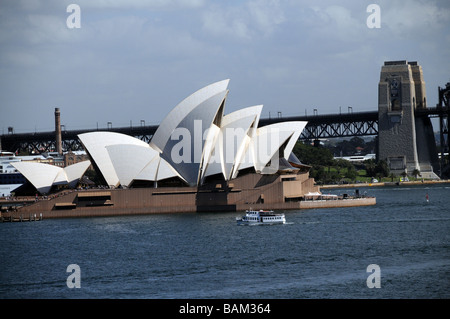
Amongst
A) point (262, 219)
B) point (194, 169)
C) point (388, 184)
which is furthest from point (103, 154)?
point (388, 184)

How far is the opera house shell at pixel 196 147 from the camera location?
234 feet

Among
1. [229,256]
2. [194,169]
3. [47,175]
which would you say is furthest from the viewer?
[47,175]

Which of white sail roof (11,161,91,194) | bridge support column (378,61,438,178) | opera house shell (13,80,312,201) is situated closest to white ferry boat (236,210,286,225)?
opera house shell (13,80,312,201)

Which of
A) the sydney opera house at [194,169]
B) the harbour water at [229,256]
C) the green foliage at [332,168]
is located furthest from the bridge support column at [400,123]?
the harbour water at [229,256]

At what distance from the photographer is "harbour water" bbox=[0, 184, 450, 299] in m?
38.7

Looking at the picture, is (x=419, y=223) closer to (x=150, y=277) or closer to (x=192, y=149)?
(x=192, y=149)

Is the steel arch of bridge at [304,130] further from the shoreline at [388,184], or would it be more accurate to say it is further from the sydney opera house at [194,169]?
the sydney opera house at [194,169]

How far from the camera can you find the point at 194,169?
241 ft

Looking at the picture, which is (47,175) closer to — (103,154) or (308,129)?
(103,154)

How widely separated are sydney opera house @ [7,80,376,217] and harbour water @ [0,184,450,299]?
10.9 feet

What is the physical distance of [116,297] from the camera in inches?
1485

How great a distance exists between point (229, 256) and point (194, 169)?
87.4ft

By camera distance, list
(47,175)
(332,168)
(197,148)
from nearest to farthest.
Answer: (197,148) → (47,175) → (332,168)
